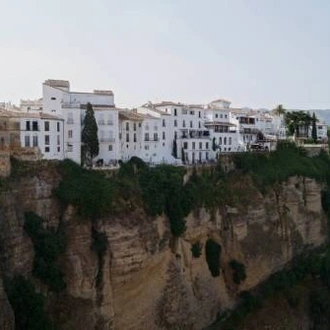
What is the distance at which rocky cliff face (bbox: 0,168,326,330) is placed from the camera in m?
25.6

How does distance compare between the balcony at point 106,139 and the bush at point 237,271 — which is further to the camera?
the bush at point 237,271

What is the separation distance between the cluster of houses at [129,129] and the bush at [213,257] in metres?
6.18

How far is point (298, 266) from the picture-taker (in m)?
39.5

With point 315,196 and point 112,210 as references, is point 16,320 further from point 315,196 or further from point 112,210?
point 315,196

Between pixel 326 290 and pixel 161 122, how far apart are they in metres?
14.8

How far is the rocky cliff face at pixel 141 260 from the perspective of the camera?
25594mm

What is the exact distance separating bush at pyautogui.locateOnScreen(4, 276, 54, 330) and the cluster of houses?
6827mm

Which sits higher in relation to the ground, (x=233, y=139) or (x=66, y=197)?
(x=233, y=139)

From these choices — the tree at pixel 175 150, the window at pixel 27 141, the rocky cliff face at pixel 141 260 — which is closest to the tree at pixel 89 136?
the window at pixel 27 141

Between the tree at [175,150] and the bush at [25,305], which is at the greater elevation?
the tree at [175,150]

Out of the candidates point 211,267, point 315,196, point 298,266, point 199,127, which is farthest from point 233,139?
point 211,267

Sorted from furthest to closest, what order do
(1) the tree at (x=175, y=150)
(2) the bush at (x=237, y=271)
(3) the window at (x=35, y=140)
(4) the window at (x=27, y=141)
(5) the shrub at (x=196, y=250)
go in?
(1) the tree at (x=175, y=150), (2) the bush at (x=237, y=271), (5) the shrub at (x=196, y=250), (3) the window at (x=35, y=140), (4) the window at (x=27, y=141)

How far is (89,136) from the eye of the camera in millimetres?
32344

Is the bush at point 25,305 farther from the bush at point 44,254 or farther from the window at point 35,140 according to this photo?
the window at point 35,140
